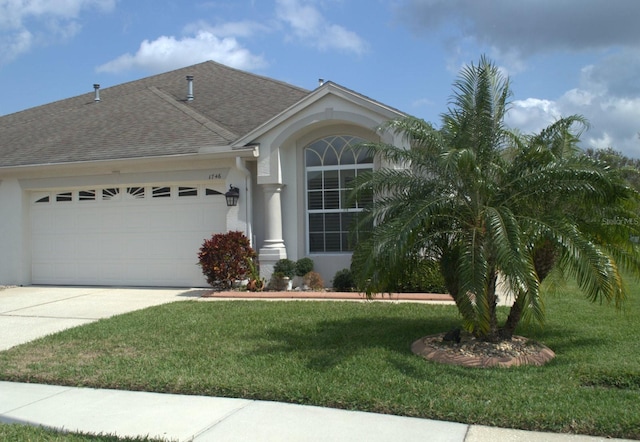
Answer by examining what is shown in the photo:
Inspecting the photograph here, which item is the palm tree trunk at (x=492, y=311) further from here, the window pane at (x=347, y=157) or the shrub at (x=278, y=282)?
the window pane at (x=347, y=157)

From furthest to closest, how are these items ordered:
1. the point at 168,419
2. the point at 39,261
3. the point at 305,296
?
the point at 39,261
the point at 305,296
the point at 168,419

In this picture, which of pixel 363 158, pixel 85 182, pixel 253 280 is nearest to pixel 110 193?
pixel 85 182

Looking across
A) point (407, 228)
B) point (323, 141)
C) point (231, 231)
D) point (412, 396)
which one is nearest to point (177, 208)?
point (231, 231)

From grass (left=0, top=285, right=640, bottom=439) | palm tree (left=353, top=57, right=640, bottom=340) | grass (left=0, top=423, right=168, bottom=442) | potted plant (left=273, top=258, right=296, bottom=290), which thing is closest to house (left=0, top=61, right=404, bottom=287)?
potted plant (left=273, top=258, right=296, bottom=290)

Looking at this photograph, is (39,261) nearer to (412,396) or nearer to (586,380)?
(412,396)

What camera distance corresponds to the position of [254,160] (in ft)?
43.4

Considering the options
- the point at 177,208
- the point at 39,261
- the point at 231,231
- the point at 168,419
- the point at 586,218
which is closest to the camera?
the point at 168,419

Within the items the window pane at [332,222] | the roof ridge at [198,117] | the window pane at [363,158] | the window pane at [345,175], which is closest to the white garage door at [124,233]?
the roof ridge at [198,117]

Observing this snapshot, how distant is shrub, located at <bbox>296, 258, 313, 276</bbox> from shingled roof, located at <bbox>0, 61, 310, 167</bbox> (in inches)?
124

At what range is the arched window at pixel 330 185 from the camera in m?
13.1

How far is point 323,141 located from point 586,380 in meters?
8.56

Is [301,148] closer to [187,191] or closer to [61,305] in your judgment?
[187,191]

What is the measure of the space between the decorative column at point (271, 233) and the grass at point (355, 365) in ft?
9.77

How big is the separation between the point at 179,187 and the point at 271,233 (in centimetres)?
264
